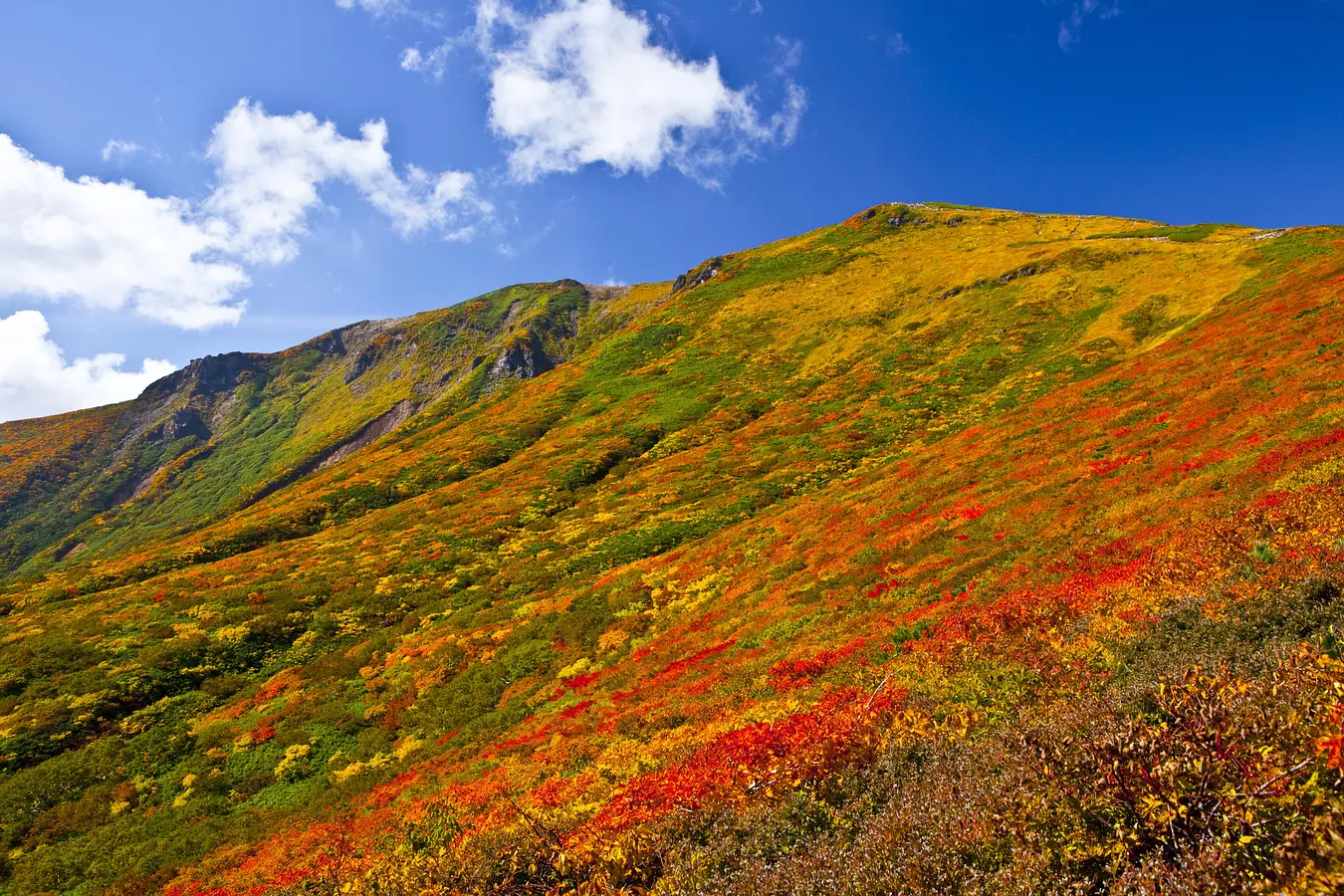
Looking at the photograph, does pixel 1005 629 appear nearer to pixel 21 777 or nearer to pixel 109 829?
pixel 109 829

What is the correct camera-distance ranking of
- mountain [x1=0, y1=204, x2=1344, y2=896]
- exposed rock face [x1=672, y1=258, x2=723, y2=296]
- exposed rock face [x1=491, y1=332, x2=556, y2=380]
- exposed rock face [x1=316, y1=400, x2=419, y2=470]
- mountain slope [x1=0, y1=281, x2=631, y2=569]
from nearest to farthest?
mountain [x1=0, y1=204, x2=1344, y2=896]
exposed rock face [x1=672, y1=258, x2=723, y2=296]
mountain slope [x1=0, y1=281, x2=631, y2=569]
exposed rock face [x1=316, y1=400, x2=419, y2=470]
exposed rock face [x1=491, y1=332, x2=556, y2=380]

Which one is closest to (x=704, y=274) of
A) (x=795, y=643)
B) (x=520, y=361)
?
(x=520, y=361)

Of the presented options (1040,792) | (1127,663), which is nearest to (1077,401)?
(1127,663)

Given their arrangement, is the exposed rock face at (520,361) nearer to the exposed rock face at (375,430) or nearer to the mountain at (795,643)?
the exposed rock face at (375,430)

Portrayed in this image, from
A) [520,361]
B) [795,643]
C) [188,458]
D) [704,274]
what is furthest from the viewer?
[188,458]

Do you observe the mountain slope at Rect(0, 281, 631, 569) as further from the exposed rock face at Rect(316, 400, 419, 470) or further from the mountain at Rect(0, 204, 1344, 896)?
the mountain at Rect(0, 204, 1344, 896)

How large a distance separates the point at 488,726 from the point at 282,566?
37856 millimetres

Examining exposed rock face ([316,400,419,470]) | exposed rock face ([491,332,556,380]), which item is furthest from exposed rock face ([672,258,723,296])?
exposed rock face ([316,400,419,470])

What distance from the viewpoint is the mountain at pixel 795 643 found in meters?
6.75

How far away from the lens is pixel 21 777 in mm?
26547

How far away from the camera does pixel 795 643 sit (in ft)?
70.3

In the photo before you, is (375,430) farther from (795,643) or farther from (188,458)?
(795,643)

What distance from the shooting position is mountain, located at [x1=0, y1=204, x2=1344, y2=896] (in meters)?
6.75

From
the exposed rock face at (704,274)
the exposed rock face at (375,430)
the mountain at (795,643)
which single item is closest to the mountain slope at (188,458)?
the exposed rock face at (375,430)
